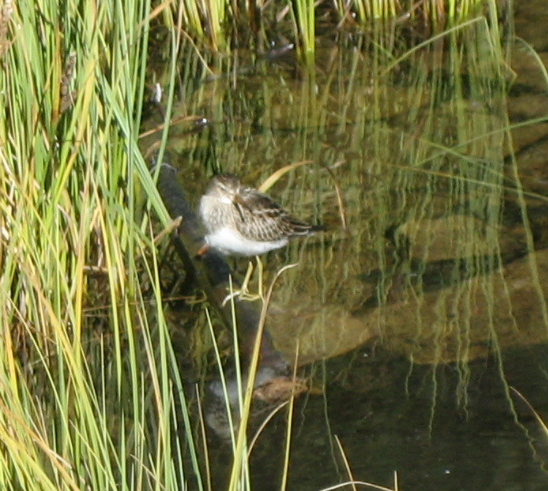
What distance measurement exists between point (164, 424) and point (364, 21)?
234 inches

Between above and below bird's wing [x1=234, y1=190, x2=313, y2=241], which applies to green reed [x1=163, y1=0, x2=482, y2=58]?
above

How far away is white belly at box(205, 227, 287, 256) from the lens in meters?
4.95

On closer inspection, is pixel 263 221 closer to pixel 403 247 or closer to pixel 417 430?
pixel 403 247

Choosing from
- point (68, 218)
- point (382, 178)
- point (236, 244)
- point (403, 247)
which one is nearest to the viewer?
point (68, 218)

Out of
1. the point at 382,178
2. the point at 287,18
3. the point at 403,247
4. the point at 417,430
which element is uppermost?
the point at 287,18

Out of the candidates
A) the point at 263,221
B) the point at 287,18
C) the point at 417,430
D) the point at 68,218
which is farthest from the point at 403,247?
the point at 287,18

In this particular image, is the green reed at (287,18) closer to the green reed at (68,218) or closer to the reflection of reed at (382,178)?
→ the reflection of reed at (382,178)

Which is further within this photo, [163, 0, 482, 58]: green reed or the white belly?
[163, 0, 482, 58]: green reed

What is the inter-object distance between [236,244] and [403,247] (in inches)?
30.7

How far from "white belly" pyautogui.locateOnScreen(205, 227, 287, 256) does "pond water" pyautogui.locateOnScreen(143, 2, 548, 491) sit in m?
0.13

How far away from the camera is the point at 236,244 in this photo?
16.7 feet

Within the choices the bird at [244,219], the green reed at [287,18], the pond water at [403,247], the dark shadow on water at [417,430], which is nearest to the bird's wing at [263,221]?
the bird at [244,219]

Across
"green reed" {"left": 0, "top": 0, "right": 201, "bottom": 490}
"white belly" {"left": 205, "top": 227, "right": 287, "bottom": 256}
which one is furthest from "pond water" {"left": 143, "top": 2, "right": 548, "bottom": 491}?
"green reed" {"left": 0, "top": 0, "right": 201, "bottom": 490}

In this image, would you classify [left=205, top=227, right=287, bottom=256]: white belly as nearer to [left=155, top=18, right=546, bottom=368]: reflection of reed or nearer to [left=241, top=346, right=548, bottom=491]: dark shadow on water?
[left=155, top=18, right=546, bottom=368]: reflection of reed
